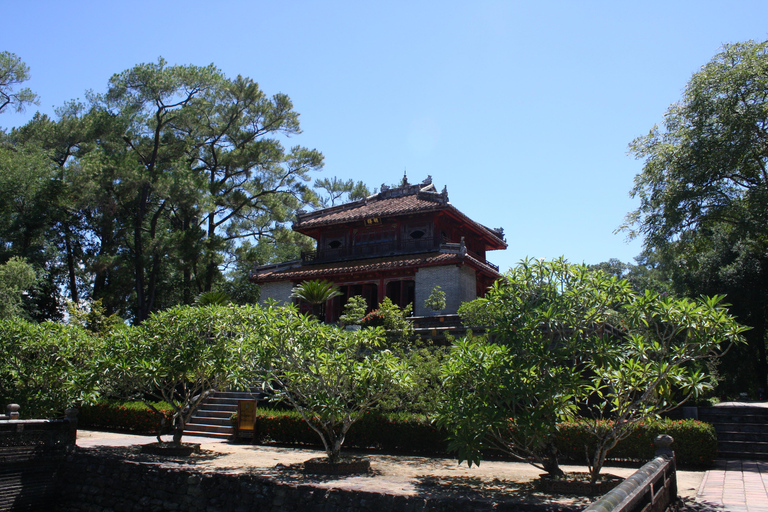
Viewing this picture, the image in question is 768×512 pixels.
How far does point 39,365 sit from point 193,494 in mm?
7419

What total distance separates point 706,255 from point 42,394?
28292mm

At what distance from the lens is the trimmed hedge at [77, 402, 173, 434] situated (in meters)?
17.5

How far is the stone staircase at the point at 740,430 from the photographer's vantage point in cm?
1192

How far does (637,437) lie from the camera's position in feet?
36.8

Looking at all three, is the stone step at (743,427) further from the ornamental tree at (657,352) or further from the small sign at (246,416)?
the small sign at (246,416)

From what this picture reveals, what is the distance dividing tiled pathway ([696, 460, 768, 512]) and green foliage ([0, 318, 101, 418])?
1357 centimetres

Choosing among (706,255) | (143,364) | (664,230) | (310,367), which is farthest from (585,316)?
(706,255)

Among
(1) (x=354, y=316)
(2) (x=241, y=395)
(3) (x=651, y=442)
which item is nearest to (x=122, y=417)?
(2) (x=241, y=395)

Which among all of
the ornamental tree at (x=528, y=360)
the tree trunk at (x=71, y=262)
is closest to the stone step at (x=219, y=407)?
the ornamental tree at (x=528, y=360)

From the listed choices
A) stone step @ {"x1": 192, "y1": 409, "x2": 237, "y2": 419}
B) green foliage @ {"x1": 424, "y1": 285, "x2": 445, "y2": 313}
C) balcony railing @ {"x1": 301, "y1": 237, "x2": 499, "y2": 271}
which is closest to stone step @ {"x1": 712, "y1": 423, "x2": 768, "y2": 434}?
green foliage @ {"x1": 424, "y1": 285, "x2": 445, "y2": 313}

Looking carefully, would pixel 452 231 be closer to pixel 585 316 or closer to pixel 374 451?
pixel 374 451

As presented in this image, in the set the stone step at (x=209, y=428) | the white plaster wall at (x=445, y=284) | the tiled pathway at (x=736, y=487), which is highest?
the white plaster wall at (x=445, y=284)

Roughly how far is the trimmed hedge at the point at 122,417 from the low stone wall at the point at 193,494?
5720 millimetres

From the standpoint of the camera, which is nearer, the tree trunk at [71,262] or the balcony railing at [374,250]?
the balcony railing at [374,250]
